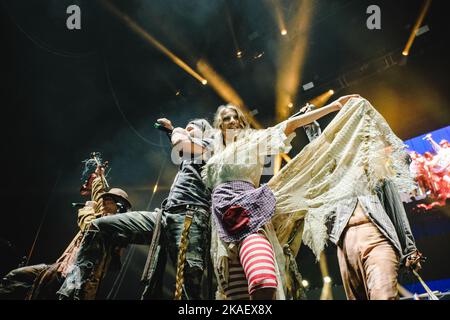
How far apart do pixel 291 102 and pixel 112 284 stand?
5.21m

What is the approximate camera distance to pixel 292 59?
6008mm

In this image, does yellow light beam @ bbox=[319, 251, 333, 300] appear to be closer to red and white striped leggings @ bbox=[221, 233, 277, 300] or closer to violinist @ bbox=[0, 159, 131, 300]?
violinist @ bbox=[0, 159, 131, 300]

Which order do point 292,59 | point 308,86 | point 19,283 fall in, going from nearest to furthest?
point 19,283
point 292,59
point 308,86

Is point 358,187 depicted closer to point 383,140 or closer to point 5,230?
point 383,140

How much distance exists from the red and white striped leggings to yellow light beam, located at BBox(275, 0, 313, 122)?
5.05 m

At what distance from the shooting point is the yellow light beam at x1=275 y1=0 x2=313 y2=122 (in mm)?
5551

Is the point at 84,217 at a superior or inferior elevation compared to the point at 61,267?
superior

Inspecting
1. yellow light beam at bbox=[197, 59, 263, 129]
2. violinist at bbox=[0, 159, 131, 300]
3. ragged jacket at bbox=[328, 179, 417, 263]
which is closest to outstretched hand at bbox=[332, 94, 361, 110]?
ragged jacket at bbox=[328, 179, 417, 263]

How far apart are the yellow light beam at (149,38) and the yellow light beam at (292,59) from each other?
1.54 m

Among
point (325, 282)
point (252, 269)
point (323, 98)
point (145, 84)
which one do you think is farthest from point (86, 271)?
point (325, 282)

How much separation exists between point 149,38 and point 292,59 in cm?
268

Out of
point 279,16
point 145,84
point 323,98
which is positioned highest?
point 279,16

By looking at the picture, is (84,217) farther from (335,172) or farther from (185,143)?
(335,172)
